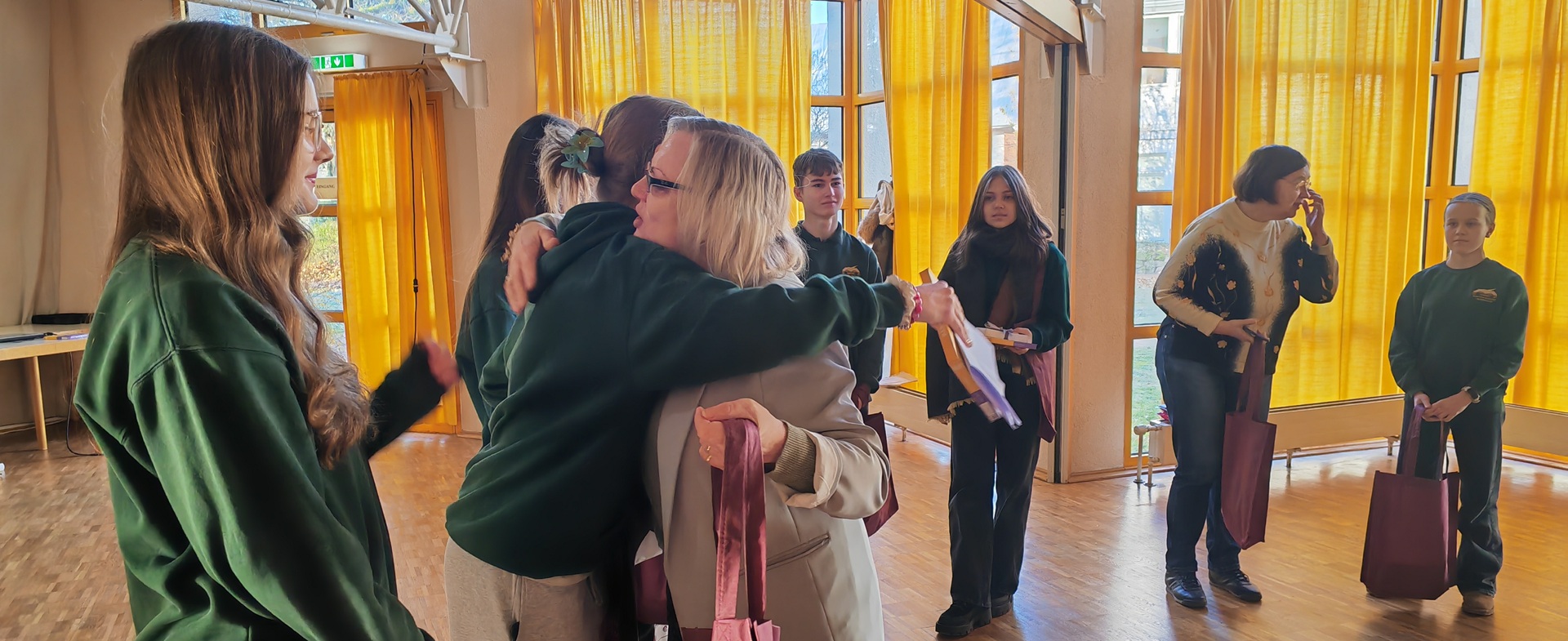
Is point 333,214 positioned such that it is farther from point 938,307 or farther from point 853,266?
point 938,307

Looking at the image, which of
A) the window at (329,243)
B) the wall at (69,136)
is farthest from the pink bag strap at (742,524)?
the wall at (69,136)

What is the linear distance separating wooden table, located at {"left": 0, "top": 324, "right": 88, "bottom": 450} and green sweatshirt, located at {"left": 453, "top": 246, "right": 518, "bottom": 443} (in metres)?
6.02

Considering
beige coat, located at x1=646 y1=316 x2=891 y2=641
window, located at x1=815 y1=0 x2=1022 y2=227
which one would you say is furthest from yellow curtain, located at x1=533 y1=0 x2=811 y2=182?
beige coat, located at x1=646 y1=316 x2=891 y2=641

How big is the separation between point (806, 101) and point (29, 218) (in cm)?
664

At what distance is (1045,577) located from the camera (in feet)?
13.0

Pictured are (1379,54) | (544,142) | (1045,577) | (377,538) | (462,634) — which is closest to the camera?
(377,538)

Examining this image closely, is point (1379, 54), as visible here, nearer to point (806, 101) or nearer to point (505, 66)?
point (806, 101)

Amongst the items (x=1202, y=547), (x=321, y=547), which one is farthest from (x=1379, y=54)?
(x=321, y=547)

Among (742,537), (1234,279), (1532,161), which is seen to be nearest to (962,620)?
(1234,279)

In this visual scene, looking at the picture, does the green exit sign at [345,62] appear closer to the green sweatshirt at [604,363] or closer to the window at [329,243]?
the window at [329,243]

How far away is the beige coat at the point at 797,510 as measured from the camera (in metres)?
1.28

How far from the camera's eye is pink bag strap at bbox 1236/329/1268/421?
Result: 3518 millimetres

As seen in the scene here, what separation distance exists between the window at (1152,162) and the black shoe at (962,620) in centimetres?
254

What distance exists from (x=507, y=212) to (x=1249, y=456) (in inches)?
111
